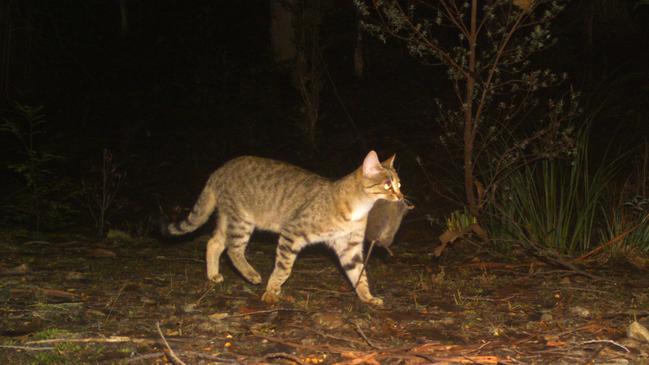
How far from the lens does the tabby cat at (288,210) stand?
18.4 feet

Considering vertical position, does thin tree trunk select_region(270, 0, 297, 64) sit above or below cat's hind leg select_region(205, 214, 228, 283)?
above

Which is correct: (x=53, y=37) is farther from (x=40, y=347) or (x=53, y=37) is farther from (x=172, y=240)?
(x=40, y=347)

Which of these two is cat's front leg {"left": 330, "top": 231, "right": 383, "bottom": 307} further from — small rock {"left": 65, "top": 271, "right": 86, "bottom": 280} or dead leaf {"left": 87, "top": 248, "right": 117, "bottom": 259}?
dead leaf {"left": 87, "top": 248, "right": 117, "bottom": 259}

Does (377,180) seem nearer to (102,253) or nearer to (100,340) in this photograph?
(100,340)

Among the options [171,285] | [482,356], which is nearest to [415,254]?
[171,285]

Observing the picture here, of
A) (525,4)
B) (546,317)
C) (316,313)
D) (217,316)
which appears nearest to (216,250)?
(217,316)

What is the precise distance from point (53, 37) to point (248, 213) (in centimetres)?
1286

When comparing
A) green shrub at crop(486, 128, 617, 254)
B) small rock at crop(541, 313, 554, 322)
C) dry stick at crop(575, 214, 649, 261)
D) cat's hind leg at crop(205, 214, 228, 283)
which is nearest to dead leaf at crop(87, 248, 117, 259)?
cat's hind leg at crop(205, 214, 228, 283)

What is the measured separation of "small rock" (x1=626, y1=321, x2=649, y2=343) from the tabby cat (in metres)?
1.81

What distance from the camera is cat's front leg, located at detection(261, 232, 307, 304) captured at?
547cm

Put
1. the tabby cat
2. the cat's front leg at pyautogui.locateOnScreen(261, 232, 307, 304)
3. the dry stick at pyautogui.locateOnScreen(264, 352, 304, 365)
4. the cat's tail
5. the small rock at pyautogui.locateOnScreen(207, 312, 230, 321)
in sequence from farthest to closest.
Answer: the cat's tail < the tabby cat < the cat's front leg at pyautogui.locateOnScreen(261, 232, 307, 304) < the small rock at pyautogui.locateOnScreen(207, 312, 230, 321) < the dry stick at pyautogui.locateOnScreen(264, 352, 304, 365)

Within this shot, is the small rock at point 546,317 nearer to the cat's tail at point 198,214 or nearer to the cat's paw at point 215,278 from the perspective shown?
the cat's paw at point 215,278

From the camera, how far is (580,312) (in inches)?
192

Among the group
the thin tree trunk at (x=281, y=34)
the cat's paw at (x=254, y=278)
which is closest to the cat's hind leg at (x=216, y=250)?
the cat's paw at (x=254, y=278)
